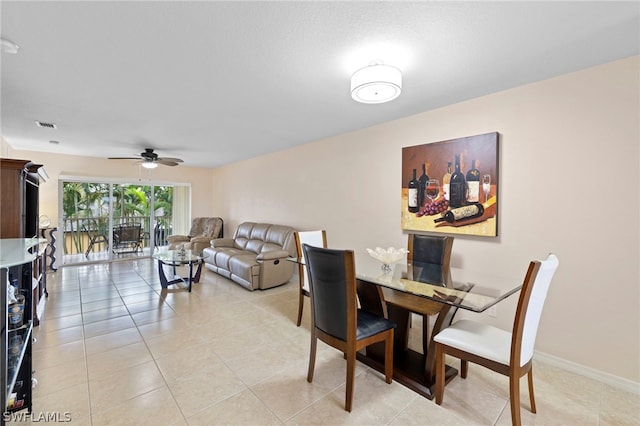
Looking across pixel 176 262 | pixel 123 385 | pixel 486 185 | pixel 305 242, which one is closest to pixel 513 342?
pixel 486 185

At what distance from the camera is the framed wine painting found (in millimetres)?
2609

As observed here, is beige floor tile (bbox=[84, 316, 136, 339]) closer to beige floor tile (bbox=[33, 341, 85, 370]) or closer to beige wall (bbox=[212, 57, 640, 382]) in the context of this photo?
beige floor tile (bbox=[33, 341, 85, 370])

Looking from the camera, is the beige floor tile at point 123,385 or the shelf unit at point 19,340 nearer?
the shelf unit at point 19,340

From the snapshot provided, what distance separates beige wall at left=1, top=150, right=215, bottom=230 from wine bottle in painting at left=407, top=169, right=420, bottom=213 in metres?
6.20

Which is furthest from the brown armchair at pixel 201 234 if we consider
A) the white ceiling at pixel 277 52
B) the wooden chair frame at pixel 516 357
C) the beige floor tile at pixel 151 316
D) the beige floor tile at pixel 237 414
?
the wooden chair frame at pixel 516 357

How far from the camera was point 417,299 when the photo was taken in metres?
2.41

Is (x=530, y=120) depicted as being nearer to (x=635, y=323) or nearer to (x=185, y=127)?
(x=635, y=323)

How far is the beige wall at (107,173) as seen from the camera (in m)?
5.53

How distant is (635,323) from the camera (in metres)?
2.00

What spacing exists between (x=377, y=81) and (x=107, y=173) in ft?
22.2

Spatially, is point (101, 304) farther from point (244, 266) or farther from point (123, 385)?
point (123, 385)

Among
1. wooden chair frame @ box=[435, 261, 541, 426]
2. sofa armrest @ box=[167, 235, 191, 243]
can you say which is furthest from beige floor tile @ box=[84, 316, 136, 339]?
sofa armrest @ box=[167, 235, 191, 243]

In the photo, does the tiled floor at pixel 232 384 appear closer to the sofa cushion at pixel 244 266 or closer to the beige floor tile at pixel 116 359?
the beige floor tile at pixel 116 359

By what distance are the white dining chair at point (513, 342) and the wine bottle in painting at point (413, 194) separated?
1.53 metres
